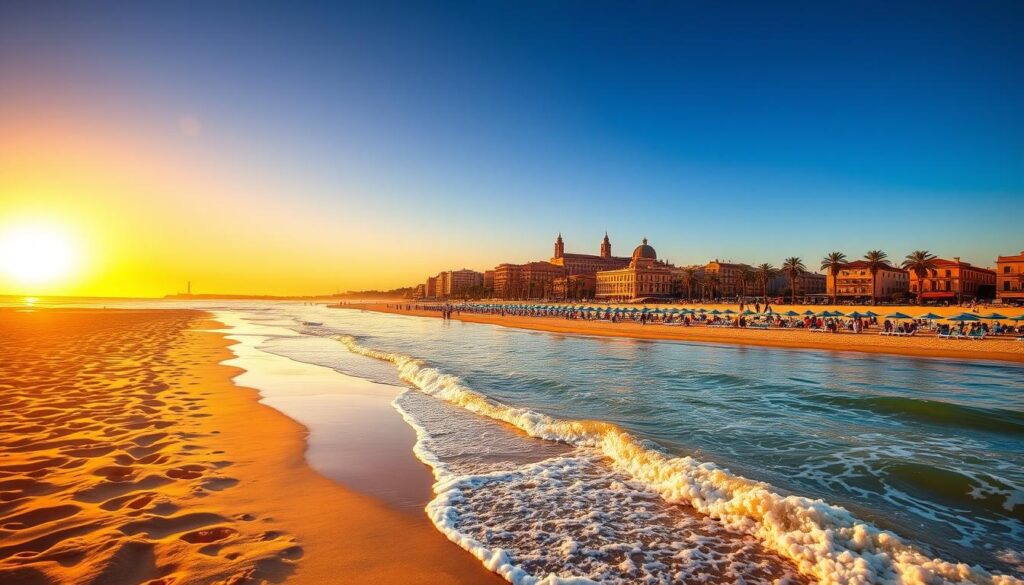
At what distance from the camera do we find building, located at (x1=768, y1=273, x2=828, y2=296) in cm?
13788

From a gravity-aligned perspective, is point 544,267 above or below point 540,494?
above

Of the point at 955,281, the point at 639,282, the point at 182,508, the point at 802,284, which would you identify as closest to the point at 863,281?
the point at 955,281

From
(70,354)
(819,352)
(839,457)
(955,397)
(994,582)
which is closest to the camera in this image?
(994,582)

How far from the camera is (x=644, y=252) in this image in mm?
155500

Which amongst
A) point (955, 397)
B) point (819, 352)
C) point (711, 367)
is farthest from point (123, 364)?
point (819, 352)

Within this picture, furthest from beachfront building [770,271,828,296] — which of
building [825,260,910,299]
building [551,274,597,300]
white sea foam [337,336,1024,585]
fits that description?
white sea foam [337,336,1024,585]

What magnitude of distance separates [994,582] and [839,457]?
3.74 m

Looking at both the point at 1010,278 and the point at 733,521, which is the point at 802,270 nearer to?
the point at 1010,278

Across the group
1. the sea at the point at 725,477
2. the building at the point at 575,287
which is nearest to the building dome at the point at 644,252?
the building at the point at 575,287

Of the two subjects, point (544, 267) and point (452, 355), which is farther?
point (544, 267)

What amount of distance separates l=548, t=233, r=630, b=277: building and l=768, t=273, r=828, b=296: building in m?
56.3

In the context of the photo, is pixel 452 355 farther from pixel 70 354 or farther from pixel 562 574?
pixel 562 574

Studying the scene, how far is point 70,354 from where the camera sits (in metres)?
17.0

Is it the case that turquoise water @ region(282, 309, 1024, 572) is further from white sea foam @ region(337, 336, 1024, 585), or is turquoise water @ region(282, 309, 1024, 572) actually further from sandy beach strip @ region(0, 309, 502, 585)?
sandy beach strip @ region(0, 309, 502, 585)
